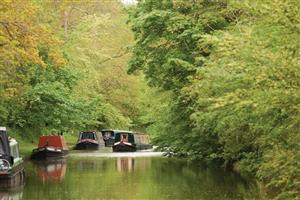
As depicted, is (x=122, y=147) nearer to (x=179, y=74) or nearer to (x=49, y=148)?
(x=49, y=148)

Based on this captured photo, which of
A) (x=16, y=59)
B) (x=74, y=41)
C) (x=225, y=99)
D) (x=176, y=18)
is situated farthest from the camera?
(x=74, y=41)

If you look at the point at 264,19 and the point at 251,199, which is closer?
the point at 264,19

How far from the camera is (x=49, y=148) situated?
46.2 meters

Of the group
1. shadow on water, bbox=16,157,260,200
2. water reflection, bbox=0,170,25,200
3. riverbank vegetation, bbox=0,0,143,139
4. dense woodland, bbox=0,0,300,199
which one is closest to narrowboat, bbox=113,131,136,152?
riverbank vegetation, bbox=0,0,143,139

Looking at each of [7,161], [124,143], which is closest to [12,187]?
[7,161]

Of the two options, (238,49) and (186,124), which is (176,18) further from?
(238,49)

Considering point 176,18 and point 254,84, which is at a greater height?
point 176,18

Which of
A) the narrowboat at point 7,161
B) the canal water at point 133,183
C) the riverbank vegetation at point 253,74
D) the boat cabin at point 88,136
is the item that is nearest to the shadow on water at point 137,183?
the canal water at point 133,183

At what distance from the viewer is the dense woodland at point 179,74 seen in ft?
45.1

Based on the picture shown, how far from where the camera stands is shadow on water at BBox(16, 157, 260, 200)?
23.6 m

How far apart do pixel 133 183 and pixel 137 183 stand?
0.16m

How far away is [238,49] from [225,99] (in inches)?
52.3

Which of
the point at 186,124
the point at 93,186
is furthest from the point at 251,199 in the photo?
the point at 186,124

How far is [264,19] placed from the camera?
14.5 m
